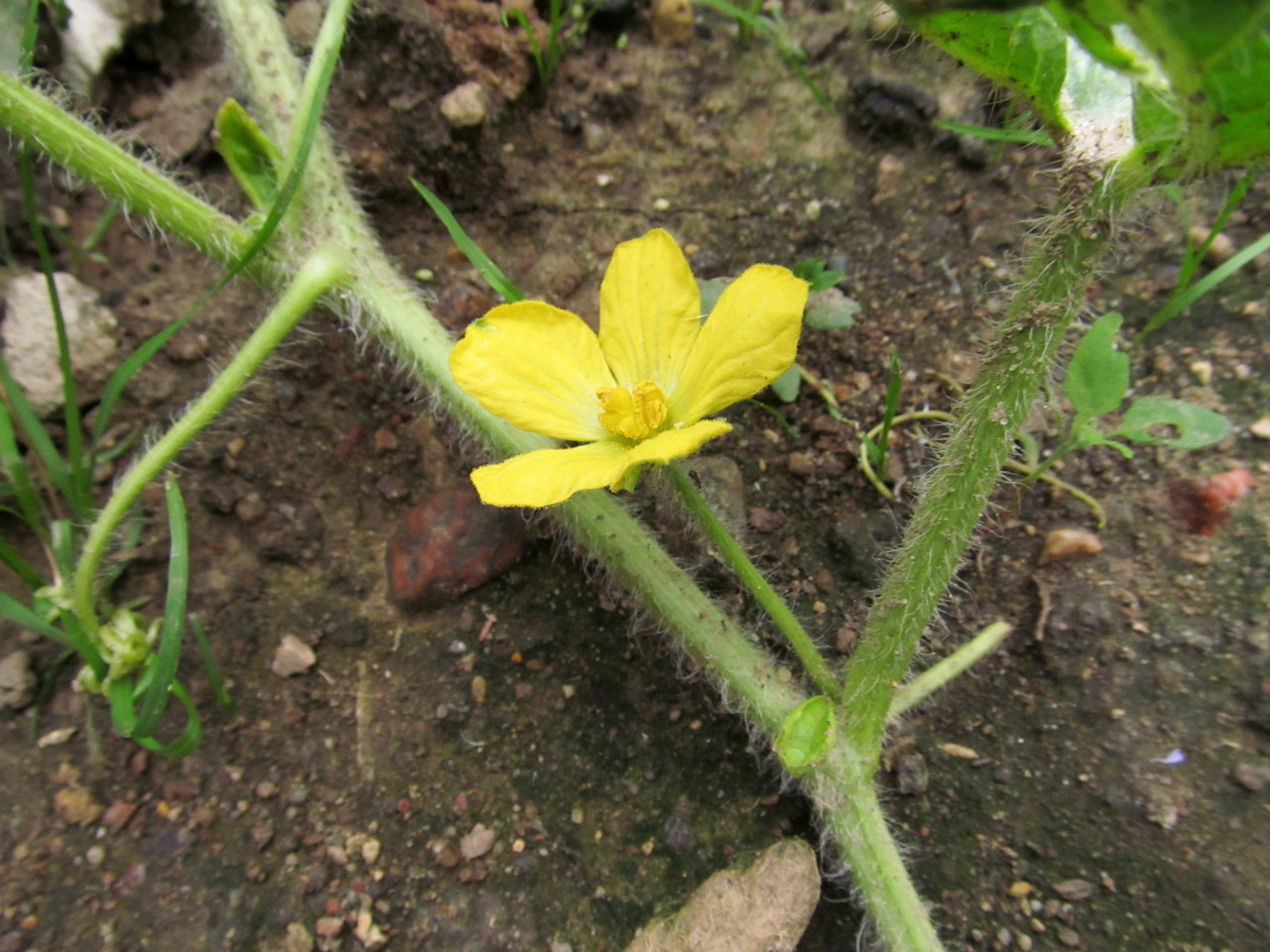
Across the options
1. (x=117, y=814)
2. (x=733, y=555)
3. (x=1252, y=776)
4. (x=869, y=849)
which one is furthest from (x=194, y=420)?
(x=1252, y=776)

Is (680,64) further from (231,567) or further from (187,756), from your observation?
(187,756)

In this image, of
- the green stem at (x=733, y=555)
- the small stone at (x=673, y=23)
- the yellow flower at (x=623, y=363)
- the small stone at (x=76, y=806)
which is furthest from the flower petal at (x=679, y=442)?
the small stone at (x=673, y=23)

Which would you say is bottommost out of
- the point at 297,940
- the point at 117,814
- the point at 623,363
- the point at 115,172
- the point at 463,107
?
the point at 297,940

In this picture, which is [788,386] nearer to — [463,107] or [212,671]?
[463,107]

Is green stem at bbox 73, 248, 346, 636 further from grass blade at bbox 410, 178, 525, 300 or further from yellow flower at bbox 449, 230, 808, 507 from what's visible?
yellow flower at bbox 449, 230, 808, 507

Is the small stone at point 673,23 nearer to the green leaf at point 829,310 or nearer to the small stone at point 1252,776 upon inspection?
the green leaf at point 829,310

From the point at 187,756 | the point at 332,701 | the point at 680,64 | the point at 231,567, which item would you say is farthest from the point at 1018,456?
the point at 187,756
